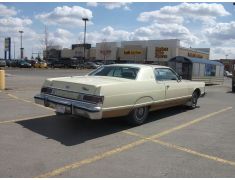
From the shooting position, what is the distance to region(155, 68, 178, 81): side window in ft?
27.7

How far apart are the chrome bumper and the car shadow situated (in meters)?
0.46

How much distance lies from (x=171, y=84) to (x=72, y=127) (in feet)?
10.2

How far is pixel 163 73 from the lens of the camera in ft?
28.8

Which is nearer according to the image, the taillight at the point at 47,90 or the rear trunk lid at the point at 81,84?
the rear trunk lid at the point at 81,84

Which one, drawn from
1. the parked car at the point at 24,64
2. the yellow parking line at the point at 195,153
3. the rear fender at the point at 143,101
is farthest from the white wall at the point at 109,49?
the yellow parking line at the point at 195,153

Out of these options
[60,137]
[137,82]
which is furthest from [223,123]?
[60,137]

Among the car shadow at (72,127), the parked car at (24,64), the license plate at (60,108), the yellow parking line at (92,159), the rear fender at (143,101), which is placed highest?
the parked car at (24,64)

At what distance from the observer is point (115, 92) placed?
675cm

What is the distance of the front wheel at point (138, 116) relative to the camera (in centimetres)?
745

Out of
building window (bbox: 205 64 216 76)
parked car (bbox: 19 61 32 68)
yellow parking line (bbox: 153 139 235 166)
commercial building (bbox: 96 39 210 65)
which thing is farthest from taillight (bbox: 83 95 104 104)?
commercial building (bbox: 96 39 210 65)

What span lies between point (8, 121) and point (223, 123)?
546 centimetres

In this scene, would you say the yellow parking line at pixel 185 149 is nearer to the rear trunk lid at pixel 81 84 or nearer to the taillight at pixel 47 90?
the rear trunk lid at pixel 81 84

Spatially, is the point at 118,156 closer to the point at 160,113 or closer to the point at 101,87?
the point at 101,87

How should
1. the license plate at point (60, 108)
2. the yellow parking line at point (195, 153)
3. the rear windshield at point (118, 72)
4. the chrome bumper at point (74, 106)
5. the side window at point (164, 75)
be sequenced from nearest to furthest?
the yellow parking line at point (195, 153) → the chrome bumper at point (74, 106) → the license plate at point (60, 108) → the rear windshield at point (118, 72) → the side window at point (164, 75)
